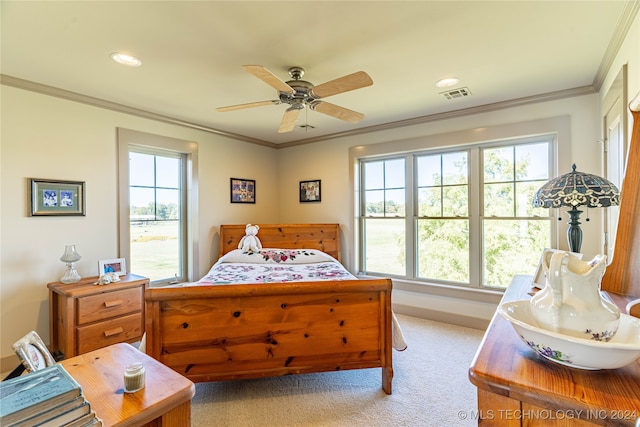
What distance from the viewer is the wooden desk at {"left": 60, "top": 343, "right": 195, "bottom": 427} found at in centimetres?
84

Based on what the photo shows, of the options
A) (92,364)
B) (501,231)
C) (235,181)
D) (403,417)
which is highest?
(235,181)

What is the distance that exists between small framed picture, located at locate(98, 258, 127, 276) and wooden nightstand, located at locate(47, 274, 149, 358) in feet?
0.29

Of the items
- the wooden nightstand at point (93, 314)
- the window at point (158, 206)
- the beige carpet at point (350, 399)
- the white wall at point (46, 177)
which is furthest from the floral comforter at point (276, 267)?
the white wall at point (46, 177)

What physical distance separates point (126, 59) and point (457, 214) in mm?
3524

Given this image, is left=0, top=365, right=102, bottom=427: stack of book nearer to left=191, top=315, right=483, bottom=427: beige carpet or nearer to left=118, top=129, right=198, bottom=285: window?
left=191, top=315, right=483, bottom=427: beige carpet

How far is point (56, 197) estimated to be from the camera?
266 cm

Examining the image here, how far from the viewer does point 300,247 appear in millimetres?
4164

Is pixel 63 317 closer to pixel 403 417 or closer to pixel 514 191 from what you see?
pixel 403 417

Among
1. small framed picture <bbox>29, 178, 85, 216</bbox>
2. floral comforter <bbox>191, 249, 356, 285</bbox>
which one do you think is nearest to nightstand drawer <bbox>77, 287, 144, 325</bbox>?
floral comforter <bbox>191, 249, 356, 285</bbox>

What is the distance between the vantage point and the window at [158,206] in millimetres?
3148

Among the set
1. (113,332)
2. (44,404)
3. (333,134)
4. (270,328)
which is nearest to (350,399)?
(270,328)

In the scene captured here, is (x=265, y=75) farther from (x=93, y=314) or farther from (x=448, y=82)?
(x=93, y=314)

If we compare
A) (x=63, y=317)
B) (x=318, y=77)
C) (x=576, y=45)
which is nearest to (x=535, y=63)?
(x=576, y=45)

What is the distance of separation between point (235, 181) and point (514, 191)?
3.50m
